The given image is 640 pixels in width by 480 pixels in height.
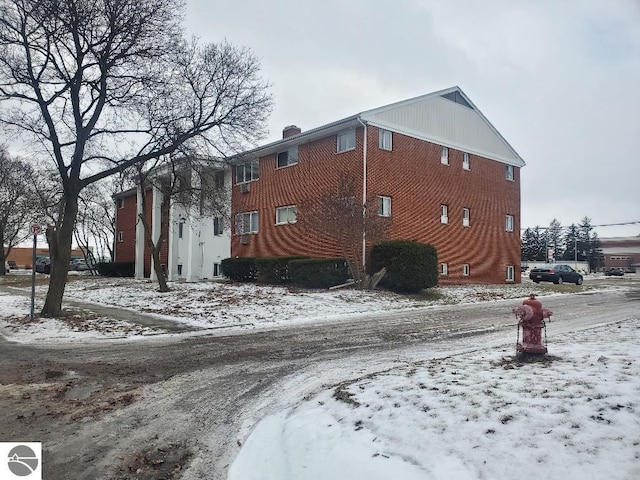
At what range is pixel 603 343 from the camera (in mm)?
→ 6438

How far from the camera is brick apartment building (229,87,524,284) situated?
22297mm

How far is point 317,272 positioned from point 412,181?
772cm

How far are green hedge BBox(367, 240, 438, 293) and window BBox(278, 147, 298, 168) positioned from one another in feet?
27.8

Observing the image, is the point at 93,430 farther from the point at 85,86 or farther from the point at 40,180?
the point at 40,180

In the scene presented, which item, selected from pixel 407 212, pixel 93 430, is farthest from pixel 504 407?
pixel 407 212

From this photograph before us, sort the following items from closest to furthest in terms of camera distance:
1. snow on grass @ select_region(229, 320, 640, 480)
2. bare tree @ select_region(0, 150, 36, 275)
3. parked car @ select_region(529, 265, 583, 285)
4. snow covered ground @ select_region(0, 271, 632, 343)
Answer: snow on grass @ select_region(229, 320, 640, 480), snow covered ground @ select_region(0, 271, 632, 343), parked car @ select_region(529, 265, 583, 285), bare tree @ select_region(0, 150, 36, 275)

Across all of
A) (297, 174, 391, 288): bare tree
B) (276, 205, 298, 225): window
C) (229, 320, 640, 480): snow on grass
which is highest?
(276, 205, 298, 225): window

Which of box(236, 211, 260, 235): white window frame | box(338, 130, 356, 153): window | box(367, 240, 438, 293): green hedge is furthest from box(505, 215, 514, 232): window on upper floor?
box(236, 211, 260, 235): white window frame

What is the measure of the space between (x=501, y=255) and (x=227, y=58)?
2001cm

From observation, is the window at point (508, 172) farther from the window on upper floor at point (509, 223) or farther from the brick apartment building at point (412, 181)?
the window on upper floor at point (509, 223)

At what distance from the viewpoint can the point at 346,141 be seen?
74.0 ft

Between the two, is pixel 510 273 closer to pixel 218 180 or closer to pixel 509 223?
pixel 509 223

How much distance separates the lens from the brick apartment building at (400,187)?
22344mm

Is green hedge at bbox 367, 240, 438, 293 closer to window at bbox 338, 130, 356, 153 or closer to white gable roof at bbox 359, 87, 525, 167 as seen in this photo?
window at bbox 338, 130, 356, 153
